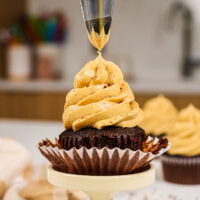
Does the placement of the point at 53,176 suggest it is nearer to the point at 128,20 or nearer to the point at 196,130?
the point at 196,130

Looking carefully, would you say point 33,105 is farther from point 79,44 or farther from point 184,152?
point 184,152

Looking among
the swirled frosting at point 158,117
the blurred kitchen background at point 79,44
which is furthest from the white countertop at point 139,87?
the swirled frosting at point 158,117

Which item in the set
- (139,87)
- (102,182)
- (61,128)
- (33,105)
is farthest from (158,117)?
(33,105)

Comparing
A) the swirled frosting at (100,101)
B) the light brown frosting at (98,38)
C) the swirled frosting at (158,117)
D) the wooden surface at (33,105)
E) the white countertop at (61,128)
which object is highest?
the light brown frosting at (98,38)

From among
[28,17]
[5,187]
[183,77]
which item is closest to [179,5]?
[183,77]

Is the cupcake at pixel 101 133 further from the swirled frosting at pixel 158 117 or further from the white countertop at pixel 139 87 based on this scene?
the white countertop at pixel 139 87
